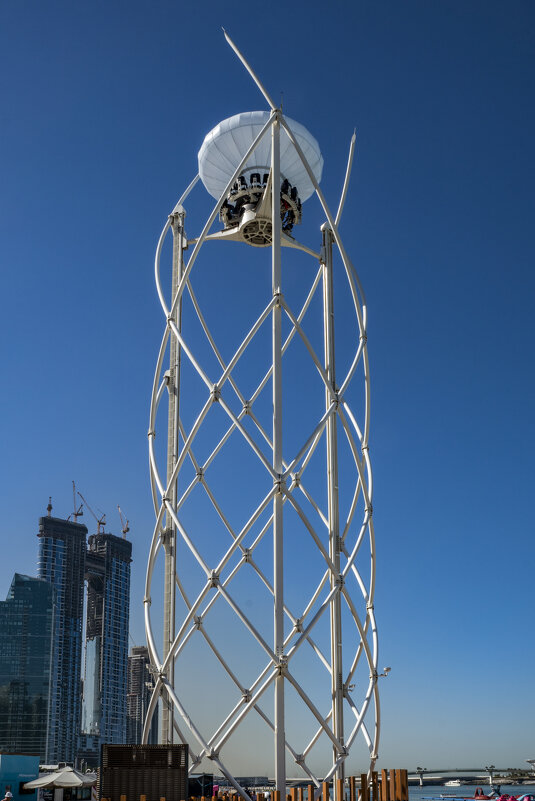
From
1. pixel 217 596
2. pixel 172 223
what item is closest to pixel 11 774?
pixel 217 596

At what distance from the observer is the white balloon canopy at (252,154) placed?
29047mm

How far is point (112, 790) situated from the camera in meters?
20.3

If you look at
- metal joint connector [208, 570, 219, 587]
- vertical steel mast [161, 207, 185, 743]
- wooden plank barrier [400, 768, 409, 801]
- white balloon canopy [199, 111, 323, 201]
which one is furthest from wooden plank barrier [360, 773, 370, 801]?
white balloon canopy [199, 111, 323, 201]

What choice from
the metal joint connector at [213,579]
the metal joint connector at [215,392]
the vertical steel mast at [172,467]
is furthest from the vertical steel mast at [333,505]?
the vertical steel mast at [172,467]

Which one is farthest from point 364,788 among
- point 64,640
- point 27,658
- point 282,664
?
point 64,640

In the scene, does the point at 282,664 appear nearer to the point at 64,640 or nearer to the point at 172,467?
the point at 172,467

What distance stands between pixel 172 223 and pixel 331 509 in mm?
11467

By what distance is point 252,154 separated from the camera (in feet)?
94.8

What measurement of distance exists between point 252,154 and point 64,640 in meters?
178

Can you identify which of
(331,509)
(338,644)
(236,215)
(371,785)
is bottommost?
(371,785)

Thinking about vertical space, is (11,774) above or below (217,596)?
below

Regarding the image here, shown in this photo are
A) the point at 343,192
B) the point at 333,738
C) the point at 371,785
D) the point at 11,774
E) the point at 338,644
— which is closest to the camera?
the point at 371,785

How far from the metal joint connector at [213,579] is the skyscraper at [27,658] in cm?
15785

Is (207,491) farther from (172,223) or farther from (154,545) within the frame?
(172,223)
